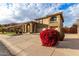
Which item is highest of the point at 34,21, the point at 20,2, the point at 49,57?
the point at 20,2

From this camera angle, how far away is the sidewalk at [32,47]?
24.3ft

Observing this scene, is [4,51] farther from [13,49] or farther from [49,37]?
[49,37]

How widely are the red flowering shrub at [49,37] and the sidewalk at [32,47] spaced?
15 cm

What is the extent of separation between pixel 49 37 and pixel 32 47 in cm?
75

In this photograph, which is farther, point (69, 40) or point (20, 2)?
point (69, 40)

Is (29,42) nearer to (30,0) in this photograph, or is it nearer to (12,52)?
(12,52)

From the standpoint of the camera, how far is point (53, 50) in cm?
764

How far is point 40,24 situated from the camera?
25.4 feet

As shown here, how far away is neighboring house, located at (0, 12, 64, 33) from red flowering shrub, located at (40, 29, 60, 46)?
271 mm

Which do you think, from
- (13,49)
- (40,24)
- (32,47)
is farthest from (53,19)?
(13,49)

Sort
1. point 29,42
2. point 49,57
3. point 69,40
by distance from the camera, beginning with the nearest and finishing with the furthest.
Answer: point 49,57 → point 29,42 → point 69,40

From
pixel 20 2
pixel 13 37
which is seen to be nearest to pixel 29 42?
pixel 13 37

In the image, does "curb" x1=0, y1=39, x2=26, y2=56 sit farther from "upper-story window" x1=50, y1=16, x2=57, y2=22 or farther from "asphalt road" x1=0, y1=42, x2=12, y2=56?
"upper-story window" x1=50, y1=16, x2=57, y2=22

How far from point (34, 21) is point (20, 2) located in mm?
641
